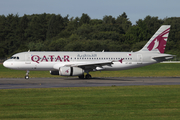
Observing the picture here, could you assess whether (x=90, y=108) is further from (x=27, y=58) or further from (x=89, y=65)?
(x=27, y=58)

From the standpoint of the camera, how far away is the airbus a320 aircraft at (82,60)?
43.9 m

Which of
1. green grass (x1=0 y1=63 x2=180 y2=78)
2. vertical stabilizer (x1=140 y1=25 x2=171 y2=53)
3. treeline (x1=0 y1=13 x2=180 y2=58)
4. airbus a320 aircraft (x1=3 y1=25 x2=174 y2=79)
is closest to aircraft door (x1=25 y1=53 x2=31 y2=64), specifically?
airbus a320 aircraft (x1=3 y1=25 x2=174 y2=79)

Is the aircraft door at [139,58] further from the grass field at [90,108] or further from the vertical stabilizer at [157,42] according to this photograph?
the grass field at [90,108]

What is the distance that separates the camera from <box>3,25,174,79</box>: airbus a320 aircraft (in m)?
43.9

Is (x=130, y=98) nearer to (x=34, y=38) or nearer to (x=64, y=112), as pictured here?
(x=64, y=112)

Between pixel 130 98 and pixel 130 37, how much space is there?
11430cm

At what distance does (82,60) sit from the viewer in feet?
152

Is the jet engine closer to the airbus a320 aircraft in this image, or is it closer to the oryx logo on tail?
the airbus a320 aircraft

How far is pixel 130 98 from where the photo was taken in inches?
878

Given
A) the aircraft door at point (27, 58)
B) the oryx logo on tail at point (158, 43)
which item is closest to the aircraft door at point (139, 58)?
the oryx logo on tail at point (158, 43)

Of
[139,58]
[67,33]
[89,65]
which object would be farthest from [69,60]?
[67,33]

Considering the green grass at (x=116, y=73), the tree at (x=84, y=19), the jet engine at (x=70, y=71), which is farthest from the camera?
the tree at (x=84, y=19)

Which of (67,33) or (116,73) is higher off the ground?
(67,33)

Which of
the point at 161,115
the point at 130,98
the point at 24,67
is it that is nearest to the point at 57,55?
the point at 24,67
